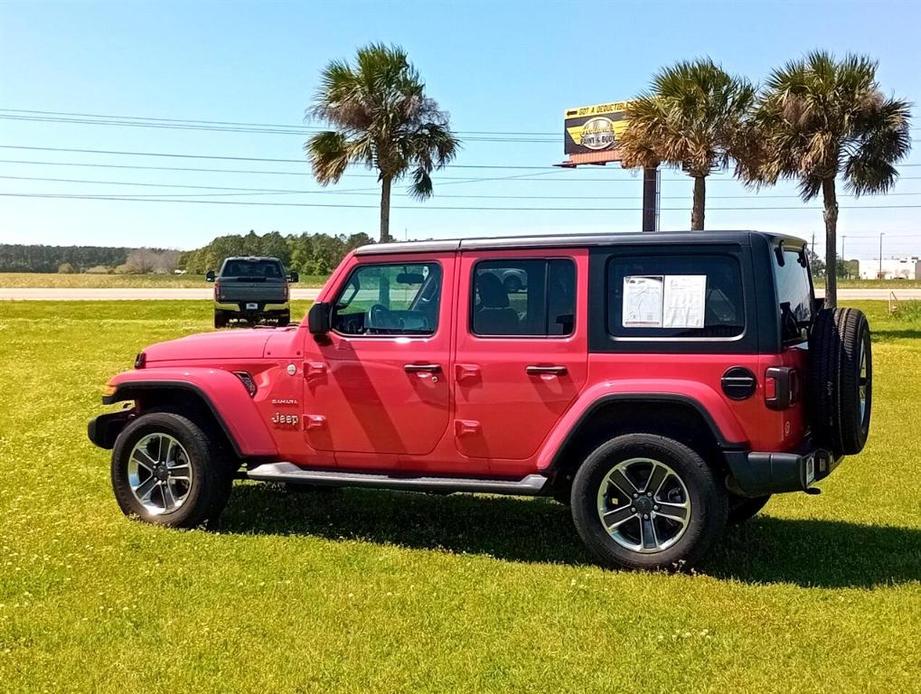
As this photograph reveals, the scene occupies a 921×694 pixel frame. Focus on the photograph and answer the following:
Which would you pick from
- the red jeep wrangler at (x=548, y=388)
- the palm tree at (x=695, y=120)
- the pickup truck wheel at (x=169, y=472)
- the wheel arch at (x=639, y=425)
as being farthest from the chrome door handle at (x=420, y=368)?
the palm tree at (x=695, y=120)

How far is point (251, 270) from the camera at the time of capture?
22.4 metres

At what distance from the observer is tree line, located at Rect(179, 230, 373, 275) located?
8228 cm

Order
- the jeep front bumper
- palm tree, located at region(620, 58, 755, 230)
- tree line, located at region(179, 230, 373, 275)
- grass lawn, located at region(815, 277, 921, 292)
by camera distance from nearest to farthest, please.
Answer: the jeep front bumper, palm tree, located at region(620, 58, 755, 230), grass lawn, located at region(815, 277, 921, 292), tree line, located at region(179, 230, 373, 275)

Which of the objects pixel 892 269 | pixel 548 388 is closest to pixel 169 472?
pixel 548 388

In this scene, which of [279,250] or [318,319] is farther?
[279,250]

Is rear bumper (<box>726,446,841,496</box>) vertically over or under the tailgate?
under

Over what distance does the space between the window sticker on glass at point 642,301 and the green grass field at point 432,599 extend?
1.37 metres

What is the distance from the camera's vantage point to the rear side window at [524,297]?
520cm

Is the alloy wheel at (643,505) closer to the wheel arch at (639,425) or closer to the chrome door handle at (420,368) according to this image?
the wheel arch at (639,425)

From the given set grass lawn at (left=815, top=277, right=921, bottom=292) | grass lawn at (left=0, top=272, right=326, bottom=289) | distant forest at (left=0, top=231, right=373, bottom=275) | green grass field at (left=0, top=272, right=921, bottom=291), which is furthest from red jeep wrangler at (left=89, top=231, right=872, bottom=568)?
distant forest at (left=0, top=231, right=373, bottom=275)

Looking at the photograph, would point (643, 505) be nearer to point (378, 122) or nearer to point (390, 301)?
point (390, 301)

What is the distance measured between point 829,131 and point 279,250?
72.6 metres

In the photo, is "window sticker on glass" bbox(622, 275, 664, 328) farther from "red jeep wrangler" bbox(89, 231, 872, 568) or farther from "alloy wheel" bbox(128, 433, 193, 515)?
"alloy wheel" bbox(128, 433, 193, 515)

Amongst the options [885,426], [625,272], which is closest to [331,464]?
[625,272]
